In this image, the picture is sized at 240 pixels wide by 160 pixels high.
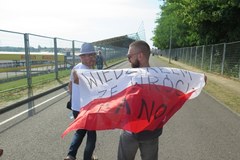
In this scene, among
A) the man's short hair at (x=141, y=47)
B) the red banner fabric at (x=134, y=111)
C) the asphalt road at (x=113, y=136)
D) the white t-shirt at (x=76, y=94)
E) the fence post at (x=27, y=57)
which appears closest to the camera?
the red banner fabric at (x=134, y=111)

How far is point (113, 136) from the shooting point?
21.6 feet

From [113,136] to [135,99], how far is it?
371cm

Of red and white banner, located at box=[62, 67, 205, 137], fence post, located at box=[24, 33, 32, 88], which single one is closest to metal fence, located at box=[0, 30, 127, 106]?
fence post, located at box=[24, 33, 32, 88]

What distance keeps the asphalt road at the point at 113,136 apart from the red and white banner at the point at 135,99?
7.05 ft

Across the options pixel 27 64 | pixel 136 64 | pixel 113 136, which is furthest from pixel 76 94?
pixel 27 64

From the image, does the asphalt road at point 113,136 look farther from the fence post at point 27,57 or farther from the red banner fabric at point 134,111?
the fence post at point 27,57

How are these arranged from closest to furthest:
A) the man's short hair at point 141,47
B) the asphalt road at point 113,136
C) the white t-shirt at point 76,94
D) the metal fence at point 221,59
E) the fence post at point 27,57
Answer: the man's short hair at point 141,47 < the white t-shirt at point 76,94 < the asphalt road at point 113,136 < the fence post at point 27,57 < the metal fence at point 221,59

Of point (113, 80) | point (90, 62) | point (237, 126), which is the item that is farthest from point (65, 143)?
point (237, 126)

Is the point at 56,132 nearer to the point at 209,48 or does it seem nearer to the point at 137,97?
the point at 137,97

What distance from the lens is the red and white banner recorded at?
3.01 meters

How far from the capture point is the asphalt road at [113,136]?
540 centimetres

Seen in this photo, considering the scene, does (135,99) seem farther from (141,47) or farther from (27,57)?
(27,57)

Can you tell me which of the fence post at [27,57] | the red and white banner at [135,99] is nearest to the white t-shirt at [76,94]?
the red and white banner at [135,99]

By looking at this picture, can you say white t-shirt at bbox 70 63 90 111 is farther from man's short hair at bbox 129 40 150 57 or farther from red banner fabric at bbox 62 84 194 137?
man's short hair at bbox 129 40 150 57
